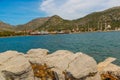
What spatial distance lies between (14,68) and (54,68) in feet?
11.8

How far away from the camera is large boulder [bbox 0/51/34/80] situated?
61.0ft

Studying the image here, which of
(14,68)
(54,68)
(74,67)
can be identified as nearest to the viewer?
(14,68)

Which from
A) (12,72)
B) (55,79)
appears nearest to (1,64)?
(12,72)

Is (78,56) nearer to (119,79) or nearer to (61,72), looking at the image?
(61,72)

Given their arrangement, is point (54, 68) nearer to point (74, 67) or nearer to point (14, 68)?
point (74, 67)

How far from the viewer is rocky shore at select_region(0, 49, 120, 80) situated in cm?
1877

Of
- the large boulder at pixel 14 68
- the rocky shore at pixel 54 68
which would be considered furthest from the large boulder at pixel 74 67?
the large boulder at pixel 14 68

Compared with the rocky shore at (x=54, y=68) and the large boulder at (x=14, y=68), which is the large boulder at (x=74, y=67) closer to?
the rocky shore at (x=54, y=68)

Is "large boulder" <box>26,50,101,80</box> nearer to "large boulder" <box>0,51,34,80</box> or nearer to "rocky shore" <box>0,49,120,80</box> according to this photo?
"rocky shore" <box>0,49,120,80</box>

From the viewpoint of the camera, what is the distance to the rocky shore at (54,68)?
1877 cm

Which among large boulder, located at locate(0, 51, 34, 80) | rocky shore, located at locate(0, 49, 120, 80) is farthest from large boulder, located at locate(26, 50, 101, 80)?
large boulder, located at locate(0, 51, 34, 80)

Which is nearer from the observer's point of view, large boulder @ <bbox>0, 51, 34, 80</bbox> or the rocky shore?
large boulder @ <bbox>0, 51, 34, 80</bbox>

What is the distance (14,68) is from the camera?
1870cm

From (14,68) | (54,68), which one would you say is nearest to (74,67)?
(54,68)
